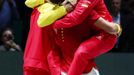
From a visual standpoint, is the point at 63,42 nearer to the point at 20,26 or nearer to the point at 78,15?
the point at 78,15

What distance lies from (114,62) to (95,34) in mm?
2875

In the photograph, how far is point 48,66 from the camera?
3389 millimetres

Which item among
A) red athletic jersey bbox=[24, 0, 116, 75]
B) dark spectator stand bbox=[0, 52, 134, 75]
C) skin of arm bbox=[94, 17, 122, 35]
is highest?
skin of arm bbox=[94, 17, 122, 35]

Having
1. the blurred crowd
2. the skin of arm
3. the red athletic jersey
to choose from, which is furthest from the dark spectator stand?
the skin of arm

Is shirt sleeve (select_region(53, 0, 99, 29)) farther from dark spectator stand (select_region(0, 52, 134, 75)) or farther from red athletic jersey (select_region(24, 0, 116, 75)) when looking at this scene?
dark spectator stand (select_region(0, 52, 134, 75))

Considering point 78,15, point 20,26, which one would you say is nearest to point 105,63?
point 20,26

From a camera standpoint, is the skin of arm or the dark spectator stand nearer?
the skin of arm

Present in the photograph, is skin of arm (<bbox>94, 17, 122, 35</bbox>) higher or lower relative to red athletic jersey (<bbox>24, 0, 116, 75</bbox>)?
higher

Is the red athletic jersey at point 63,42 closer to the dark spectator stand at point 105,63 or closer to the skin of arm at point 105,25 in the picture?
the skin of arm at point 105,25

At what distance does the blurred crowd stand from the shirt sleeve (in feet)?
9.57

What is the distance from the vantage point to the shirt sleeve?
10.5 feet

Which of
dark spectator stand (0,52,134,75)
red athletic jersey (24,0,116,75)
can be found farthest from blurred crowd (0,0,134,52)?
red athletic jersey (24,0,116,75)

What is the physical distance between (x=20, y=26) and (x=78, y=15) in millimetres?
3281

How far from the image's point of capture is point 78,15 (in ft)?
10.5
